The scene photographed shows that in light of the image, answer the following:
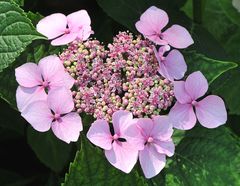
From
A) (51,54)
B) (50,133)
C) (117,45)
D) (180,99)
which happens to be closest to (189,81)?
(180,99)

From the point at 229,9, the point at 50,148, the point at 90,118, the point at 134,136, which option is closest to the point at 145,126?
the point at 134,136

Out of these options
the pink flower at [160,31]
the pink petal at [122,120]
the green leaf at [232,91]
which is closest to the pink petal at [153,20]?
the pink flower at [160,31]

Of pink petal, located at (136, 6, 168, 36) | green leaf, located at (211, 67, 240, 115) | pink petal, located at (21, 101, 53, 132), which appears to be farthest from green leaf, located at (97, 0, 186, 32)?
pink petal, located at (21, 101, 53, 132)

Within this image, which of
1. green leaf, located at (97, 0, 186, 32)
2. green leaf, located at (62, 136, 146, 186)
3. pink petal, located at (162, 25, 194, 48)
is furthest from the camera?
green leaf, located at (97, 0, 186, 32)

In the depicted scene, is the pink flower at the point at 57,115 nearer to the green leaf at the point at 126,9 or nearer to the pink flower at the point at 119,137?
the pink flower at the point at 119,137

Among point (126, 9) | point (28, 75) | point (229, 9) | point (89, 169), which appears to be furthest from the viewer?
point (229, 9)

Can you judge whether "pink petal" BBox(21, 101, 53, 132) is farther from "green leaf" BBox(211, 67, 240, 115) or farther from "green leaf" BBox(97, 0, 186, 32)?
"green leaf" BBox(211, 67, 240, 115)

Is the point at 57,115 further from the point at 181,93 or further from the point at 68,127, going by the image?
the point at 181,93
